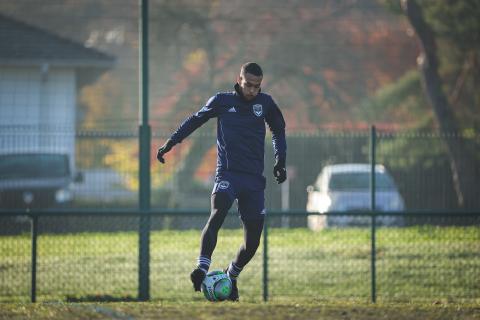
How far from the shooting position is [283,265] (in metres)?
15.1

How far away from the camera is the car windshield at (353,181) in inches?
594

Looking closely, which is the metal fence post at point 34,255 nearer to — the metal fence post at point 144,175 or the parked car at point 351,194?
the metal fence post at point 144,175

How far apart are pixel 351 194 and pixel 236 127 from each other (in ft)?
21.2

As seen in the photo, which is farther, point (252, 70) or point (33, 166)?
point (33, 166)

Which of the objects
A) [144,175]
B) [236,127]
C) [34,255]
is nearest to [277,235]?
[144,175]

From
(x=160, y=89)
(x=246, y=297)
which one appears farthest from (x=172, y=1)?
(x=246, y=297)

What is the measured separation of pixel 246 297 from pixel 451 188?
11.2 feet

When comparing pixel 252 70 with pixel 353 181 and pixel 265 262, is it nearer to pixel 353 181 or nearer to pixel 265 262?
pixel 265 262

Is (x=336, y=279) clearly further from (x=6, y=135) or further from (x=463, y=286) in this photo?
(x=6, y=135)

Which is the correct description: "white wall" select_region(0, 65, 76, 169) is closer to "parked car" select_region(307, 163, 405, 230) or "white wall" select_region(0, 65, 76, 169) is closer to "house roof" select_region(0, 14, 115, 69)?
"house roof" select_region(0, 14, 115, 69)

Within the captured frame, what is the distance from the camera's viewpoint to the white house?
27578 millimetres

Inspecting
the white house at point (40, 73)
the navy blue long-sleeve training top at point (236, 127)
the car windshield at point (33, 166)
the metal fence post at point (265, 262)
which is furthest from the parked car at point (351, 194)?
the white house at point (40, 73)

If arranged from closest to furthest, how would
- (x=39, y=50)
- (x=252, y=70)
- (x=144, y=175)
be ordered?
(x=252, y=70), (x=144, y=175), (x=39, y=50)

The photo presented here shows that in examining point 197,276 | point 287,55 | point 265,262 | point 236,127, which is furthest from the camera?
point 287,55
